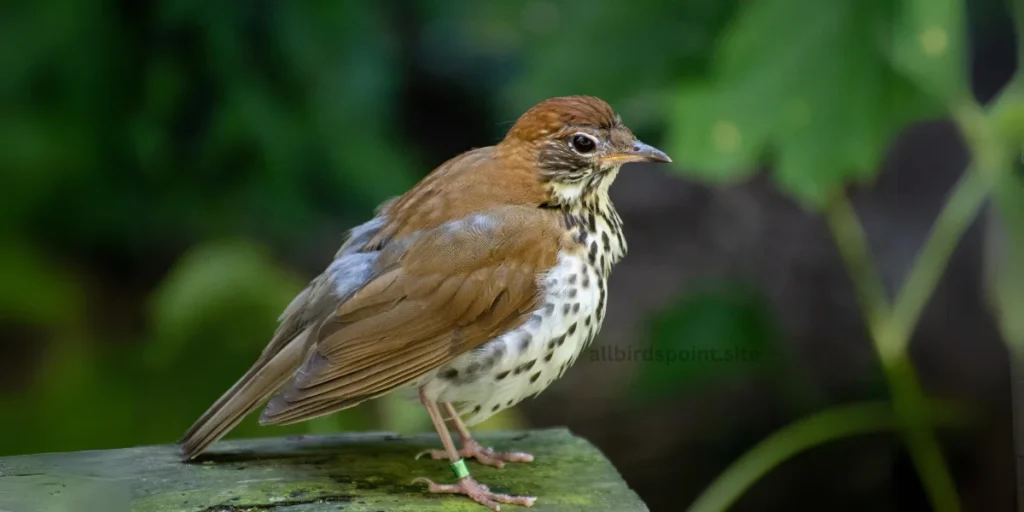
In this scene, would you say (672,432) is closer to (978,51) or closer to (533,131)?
(978,51)

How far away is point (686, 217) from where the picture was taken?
7.18 meters

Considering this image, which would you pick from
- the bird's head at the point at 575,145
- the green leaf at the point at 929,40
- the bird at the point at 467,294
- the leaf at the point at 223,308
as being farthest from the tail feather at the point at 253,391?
the green leaf at the point at 929,40

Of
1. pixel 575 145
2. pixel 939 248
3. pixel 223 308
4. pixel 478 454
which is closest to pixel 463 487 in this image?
pixel 478 454

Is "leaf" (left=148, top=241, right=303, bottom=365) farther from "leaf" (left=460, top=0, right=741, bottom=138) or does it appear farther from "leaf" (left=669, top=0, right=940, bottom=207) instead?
"leaf" (left=669, top=0, right=940, bottom=207)

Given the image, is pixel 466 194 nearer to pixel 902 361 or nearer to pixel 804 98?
pixel 804 98

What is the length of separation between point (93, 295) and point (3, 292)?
0.71 meters

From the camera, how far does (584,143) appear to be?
3.46m

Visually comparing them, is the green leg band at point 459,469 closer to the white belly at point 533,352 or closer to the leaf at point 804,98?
the white belly at point 533,352

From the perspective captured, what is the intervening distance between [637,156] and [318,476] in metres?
1.28

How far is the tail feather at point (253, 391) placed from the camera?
3.28 meters

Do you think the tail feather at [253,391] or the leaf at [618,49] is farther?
the leaf at [618,49]

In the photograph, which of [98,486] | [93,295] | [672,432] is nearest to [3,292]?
[93,295]

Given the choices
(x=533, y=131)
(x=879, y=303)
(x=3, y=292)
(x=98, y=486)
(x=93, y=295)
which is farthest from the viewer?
(x=93, y=295)

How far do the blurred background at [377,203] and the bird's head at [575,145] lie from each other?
678 mm
